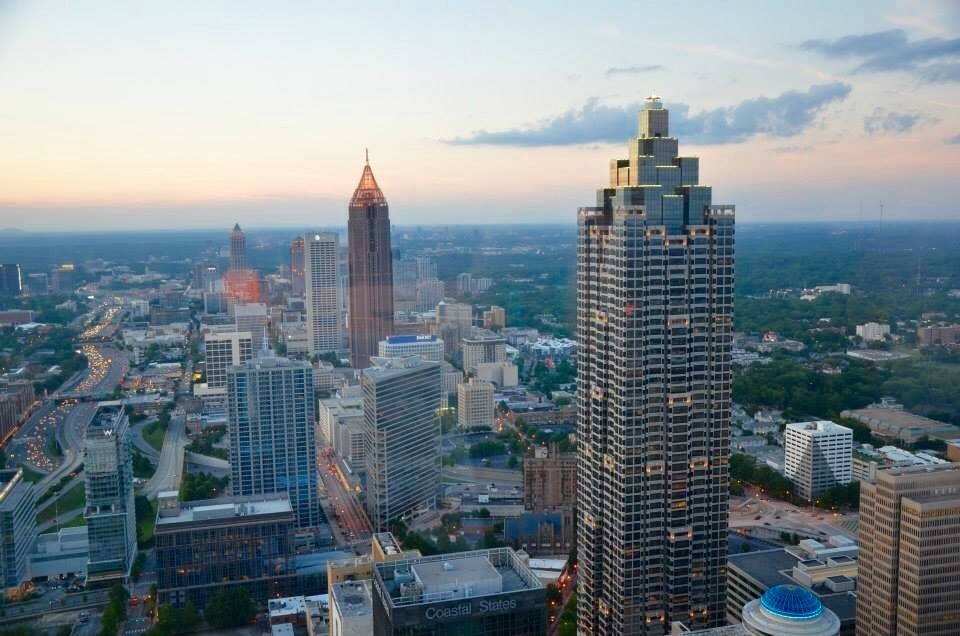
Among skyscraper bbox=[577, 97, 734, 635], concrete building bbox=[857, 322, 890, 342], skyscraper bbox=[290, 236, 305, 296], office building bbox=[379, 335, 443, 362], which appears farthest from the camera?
skyscraper bbox=[290, 236, 305, 296]

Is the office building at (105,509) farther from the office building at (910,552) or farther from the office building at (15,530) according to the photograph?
the office building at (910,552)

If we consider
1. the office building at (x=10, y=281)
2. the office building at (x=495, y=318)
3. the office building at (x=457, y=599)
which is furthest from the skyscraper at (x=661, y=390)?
the office building at (x=495, y=318)

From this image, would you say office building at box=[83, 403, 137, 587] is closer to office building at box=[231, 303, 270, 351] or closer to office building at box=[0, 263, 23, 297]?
office building at box=[0, 263, 23, 297]

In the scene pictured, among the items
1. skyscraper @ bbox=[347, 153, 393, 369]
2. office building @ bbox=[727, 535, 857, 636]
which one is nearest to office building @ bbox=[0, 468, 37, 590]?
office building @ bbox=[727, 535, 857, 636]

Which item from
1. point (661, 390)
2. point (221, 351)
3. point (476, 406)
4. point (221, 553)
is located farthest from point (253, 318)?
point (661, 390)

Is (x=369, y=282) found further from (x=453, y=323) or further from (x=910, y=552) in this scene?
(x=910, y=552)

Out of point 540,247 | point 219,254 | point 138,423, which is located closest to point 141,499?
point 138,423
